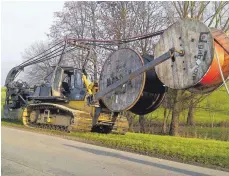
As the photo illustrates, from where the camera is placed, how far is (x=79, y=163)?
8.57 metres

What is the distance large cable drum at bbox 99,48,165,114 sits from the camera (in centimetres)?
812

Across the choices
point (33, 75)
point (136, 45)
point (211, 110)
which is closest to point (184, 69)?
point (136, 45)

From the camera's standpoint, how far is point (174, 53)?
7.42m

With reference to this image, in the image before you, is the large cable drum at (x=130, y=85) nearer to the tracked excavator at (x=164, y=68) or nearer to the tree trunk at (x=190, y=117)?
the tracked excavator at (x=164, y=68)

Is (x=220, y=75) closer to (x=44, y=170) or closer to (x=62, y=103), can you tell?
(x=44, y=170)

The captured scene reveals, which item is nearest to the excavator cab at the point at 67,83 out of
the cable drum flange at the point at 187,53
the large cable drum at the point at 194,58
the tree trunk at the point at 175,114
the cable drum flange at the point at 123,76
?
the cable drum flange at the point at 123,76

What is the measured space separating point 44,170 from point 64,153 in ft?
7.49

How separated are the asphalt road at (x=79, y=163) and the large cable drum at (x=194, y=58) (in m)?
1.97

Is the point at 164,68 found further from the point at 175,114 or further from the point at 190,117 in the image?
the point at 190,117

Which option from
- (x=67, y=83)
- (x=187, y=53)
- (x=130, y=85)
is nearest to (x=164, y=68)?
(x=187, y=53)

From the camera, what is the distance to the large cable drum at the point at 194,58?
6.88 metres

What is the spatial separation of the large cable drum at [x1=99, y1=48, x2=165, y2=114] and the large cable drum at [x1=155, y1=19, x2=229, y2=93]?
56cm

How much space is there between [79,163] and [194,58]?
3.48 m

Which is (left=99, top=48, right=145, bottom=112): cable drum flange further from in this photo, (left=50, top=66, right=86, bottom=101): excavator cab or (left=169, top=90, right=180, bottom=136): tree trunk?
(left=169, top=90, right=180, bottom=136): tree trunk
